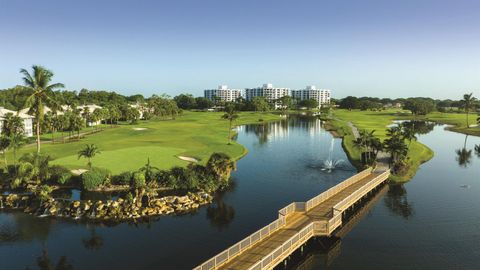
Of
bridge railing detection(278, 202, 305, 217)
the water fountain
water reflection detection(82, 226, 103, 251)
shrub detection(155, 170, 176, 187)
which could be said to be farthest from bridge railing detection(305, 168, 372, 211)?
water reflection detection(82, 226, 103, 251)

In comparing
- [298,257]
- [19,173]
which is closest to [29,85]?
[19,173]

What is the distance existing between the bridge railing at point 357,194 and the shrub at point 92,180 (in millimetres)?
36449

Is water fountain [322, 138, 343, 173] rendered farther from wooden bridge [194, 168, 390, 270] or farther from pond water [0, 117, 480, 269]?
wooden bridge [194, 168, 390, 270]

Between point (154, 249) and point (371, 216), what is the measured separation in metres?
29.1

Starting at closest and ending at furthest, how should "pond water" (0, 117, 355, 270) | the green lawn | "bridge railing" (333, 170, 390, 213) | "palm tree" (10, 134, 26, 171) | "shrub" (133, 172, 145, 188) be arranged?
"pond water" (0, 117, 355, 270) < "bridge railing" (333, 170, 390, 213) < "shrub" (133, 172, 145, 188) < "palm tree" (10, 134, 26, 171) < the green lawn

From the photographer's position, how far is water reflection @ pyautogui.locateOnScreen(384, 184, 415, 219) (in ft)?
160

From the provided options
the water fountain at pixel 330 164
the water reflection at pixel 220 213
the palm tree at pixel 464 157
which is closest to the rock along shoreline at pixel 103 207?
the water reflection at pixel 220 213

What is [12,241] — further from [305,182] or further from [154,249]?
[305,182]

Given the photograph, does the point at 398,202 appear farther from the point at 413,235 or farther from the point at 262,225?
the point at 262,225

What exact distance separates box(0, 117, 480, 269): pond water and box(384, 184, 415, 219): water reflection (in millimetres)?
131

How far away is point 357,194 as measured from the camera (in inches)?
2016

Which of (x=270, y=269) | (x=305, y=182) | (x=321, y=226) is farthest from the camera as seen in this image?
(x=305, y=182)

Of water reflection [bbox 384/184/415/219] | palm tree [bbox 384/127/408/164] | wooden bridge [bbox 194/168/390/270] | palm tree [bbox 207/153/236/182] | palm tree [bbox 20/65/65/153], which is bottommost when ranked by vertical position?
water reflection [bbox 384/184/415/219]

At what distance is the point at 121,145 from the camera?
295ft
